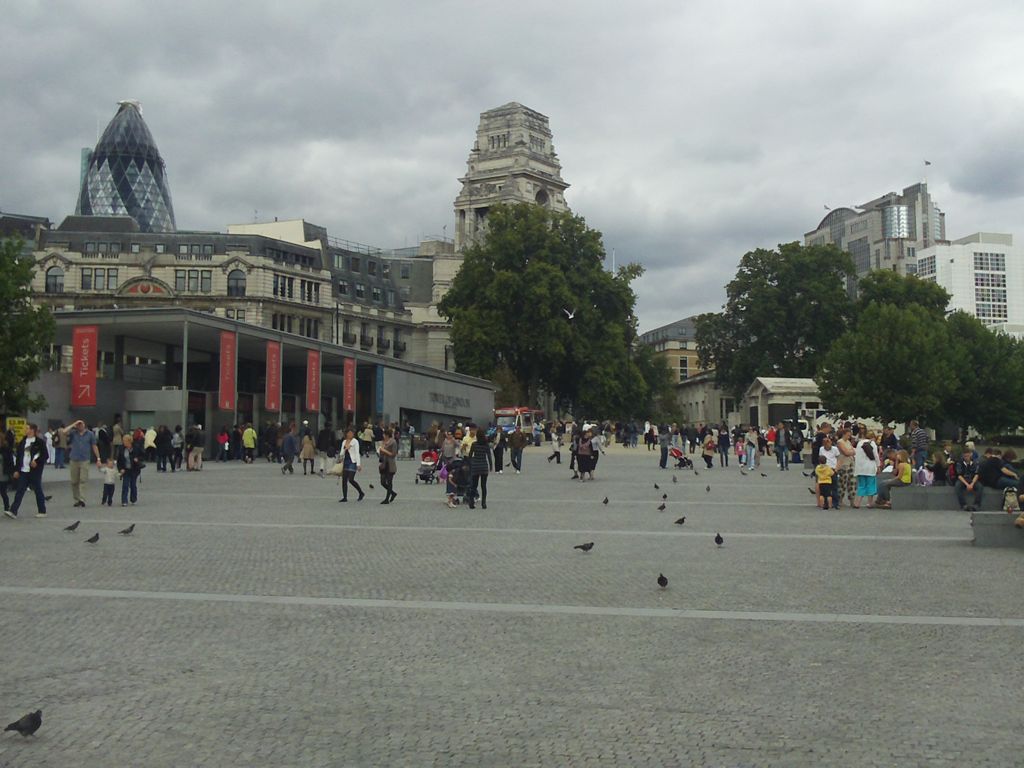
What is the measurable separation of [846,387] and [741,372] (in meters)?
20.1

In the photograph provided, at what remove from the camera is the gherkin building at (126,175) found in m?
153

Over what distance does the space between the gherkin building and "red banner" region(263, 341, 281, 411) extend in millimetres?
111967

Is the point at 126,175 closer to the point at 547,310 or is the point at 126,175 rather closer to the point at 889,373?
the point at 547,310

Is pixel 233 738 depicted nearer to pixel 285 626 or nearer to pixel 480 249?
pixel 285 626

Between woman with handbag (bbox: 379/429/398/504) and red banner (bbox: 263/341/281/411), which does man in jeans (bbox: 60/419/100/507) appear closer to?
woman with handbag (bbox: 379/429/398/504)

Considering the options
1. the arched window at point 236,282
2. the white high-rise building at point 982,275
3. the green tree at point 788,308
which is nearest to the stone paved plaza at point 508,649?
the green tree at point 788,308

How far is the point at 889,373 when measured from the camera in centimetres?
6450

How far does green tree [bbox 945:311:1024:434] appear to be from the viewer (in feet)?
240

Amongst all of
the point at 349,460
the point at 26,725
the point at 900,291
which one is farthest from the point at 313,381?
the point at 900,291

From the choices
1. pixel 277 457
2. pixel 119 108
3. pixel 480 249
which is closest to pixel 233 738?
pixel 277 457

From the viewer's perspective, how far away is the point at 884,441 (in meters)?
30.5

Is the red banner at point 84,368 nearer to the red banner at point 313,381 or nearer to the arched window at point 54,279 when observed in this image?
the red banner at point 313,381

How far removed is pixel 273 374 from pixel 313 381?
3509mm

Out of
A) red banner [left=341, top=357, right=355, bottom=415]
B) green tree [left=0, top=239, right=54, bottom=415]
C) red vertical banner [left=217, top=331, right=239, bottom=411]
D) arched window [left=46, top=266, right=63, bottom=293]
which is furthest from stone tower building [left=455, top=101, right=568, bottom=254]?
green tree [left=0, top=239, right=54, bottom=415]
